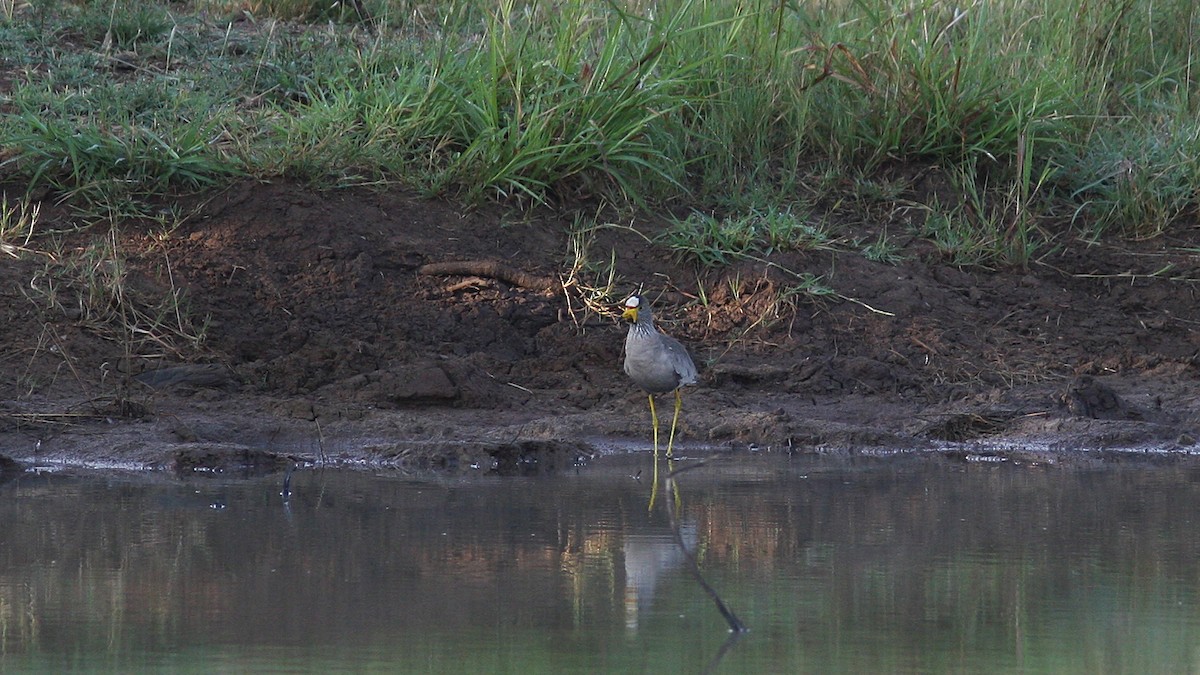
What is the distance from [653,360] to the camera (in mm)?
6387

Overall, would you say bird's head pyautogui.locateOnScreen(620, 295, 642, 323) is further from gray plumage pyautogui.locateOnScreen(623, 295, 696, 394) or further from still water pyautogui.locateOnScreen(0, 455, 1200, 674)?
still water pyautogui.locateOnScreen(0, 455, 1200, 674)

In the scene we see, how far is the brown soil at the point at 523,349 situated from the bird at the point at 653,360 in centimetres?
24

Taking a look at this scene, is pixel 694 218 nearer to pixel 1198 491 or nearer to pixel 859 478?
pixel 859 478

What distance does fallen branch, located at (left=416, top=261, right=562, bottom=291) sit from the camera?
7500 millimetres

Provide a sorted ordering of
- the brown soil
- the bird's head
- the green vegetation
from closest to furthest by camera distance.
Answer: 1. the brown soil
2. the bird's head
3. the green vegetation

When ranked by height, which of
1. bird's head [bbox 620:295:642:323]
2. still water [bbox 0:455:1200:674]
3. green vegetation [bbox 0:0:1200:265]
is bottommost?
still water [bbox 0:455:1200:674]

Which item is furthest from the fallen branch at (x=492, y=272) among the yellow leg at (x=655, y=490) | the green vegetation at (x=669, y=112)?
the yellow leg at (x=655, y=490)

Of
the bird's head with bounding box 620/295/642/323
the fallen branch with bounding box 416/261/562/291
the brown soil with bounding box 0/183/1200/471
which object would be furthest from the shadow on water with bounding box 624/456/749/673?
the fallen branch with bounding box 416/261/562/291

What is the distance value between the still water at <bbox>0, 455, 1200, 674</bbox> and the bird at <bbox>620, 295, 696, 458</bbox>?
0.69m

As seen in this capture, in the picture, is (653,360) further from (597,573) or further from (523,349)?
(597,573)

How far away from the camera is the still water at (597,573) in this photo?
11.2 feet

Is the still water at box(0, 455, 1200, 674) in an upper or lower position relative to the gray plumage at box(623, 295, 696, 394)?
lower

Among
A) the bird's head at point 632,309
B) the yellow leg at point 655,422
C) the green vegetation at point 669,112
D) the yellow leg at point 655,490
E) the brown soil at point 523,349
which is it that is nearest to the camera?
the yellow leg at point 655,490

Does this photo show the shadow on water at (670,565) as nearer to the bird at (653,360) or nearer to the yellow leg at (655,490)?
the yellow leg at (655,490)
